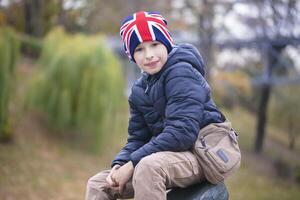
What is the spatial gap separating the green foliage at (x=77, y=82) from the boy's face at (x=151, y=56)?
6.55 m

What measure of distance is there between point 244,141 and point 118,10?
6.79m

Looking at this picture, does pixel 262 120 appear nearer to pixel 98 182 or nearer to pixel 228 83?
pixel 228 83

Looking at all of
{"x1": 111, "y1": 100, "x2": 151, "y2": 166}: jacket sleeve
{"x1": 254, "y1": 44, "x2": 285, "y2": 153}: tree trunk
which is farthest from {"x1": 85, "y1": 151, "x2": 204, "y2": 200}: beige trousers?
{"x1": 254, "y1": 44, "x2": 285, "y2": 153}: tree trunk

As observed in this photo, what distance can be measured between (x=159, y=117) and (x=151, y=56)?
30cm

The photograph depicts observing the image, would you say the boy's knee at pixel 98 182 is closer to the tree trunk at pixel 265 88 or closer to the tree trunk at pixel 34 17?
the tree trunk at pixel 34 17

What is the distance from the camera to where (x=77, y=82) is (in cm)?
865

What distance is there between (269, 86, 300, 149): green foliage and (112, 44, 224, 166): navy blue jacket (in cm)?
1351

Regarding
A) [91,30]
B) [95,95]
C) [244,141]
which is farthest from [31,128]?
[244,141]

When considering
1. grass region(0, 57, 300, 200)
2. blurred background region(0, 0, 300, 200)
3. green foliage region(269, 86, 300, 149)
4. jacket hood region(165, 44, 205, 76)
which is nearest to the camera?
jacket hood region(165, 44, 205, 76)

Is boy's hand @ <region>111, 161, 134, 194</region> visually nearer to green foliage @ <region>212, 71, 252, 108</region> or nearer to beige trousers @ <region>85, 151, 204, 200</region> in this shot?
beige trousers @ <region>85, 151, 204, 200</region>

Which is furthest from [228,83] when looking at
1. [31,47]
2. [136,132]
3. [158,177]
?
[158,177]

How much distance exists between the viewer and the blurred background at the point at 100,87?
7.75 m

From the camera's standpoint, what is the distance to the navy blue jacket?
1.90 metres

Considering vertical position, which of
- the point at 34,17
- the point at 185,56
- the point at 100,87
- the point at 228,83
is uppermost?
the point at 34,17
